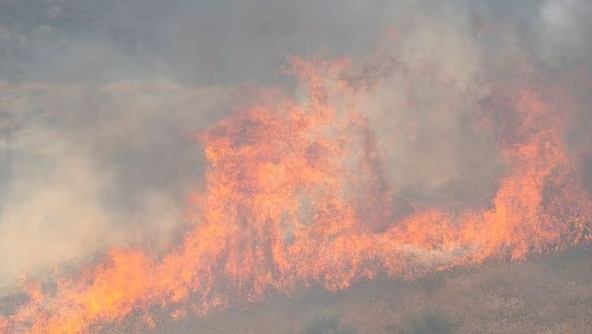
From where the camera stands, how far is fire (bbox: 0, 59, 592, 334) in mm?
13000

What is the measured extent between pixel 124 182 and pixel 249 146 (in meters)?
3.61

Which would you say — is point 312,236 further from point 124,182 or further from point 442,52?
point 442,52

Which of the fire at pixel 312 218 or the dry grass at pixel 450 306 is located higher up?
the fire at pixel 312 218

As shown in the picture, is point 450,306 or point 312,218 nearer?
point 450,306

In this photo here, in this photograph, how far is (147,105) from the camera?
47.8 ft

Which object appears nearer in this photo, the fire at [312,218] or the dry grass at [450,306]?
the dry grass at [450,306]

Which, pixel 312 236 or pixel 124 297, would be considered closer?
pixel 124 297

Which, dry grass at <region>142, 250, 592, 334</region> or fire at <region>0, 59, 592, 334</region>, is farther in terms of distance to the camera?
fire at <region>0, 59, 592, 334</region>

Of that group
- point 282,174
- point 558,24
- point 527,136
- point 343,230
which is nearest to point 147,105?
point 282,174

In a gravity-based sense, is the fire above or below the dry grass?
above

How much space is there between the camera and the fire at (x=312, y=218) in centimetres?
1300

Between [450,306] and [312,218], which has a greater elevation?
[312,218]

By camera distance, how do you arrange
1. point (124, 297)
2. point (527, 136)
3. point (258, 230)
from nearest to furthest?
point (124, 297) < point (258, 230) < point (527, 136)

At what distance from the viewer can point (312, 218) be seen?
46.4ft
